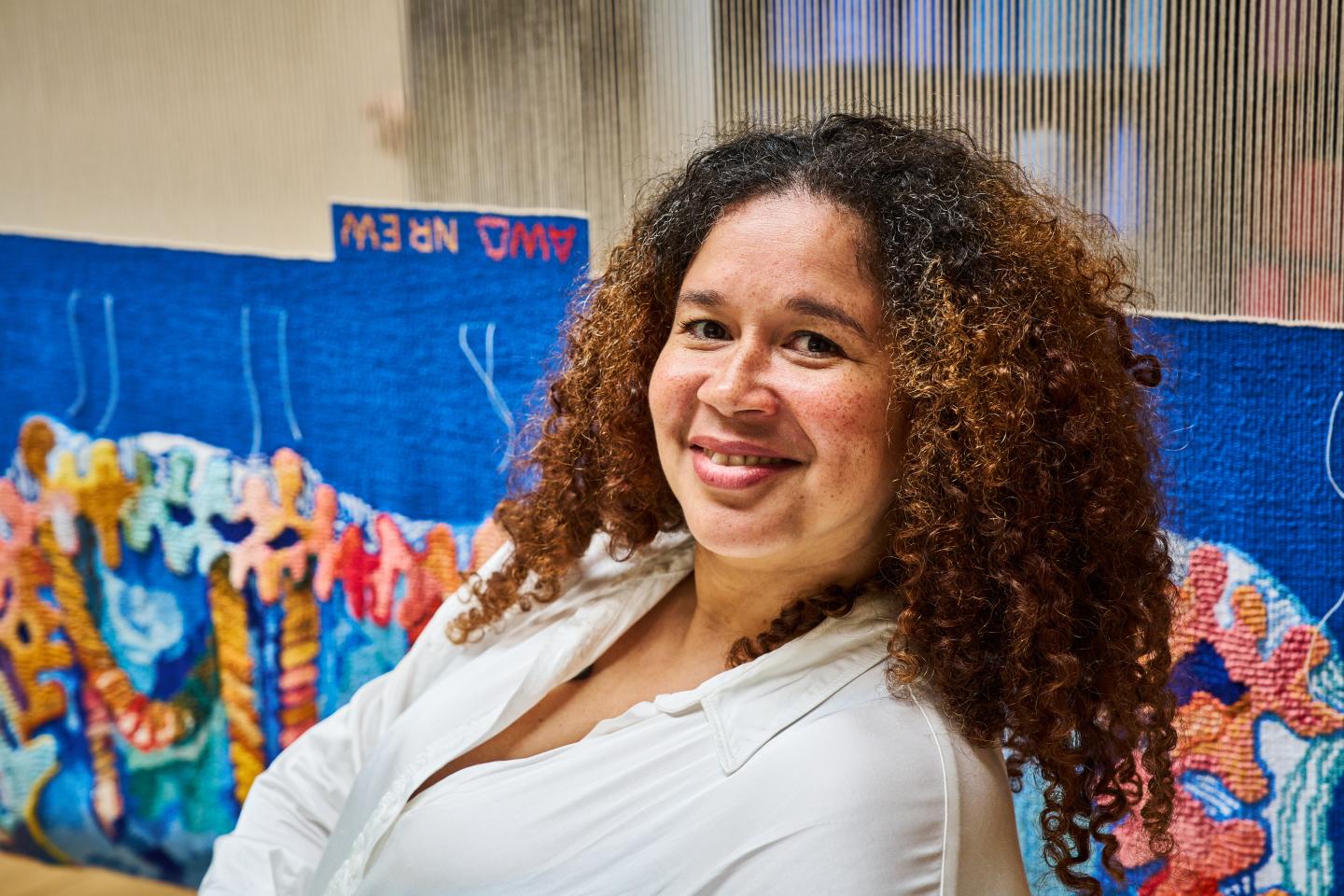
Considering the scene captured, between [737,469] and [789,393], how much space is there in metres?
0.09

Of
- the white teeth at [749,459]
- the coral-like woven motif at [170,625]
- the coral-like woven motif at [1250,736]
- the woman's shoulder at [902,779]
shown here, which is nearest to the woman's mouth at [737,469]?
the white teeth at [749,459]

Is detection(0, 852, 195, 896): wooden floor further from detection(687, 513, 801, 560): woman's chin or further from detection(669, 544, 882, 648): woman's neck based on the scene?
detection(687, 513, 801, 560): woman's chin

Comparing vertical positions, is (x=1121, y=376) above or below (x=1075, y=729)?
above

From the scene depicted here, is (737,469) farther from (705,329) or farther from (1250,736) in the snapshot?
(1250,736)

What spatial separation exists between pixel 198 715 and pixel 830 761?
1.81 m

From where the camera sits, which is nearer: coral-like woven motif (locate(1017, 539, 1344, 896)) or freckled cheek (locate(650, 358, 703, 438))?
freckled cheek (locate(650, 358, 703, 438))

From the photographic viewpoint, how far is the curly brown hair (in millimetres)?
1351

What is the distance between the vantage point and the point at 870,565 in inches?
59.1

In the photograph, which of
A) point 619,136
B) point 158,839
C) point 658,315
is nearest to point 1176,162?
point 658,315

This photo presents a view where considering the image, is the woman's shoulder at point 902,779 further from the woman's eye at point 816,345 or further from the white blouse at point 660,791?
the woman's eye at point 816,345

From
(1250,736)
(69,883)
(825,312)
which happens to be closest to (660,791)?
(825,312)

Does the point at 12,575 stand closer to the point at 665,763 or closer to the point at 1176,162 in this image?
the point at 665,763

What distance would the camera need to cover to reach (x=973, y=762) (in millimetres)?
1334

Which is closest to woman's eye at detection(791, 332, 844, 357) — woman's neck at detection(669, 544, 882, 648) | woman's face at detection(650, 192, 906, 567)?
woman's face at detection(650, 192, 906, 567)
